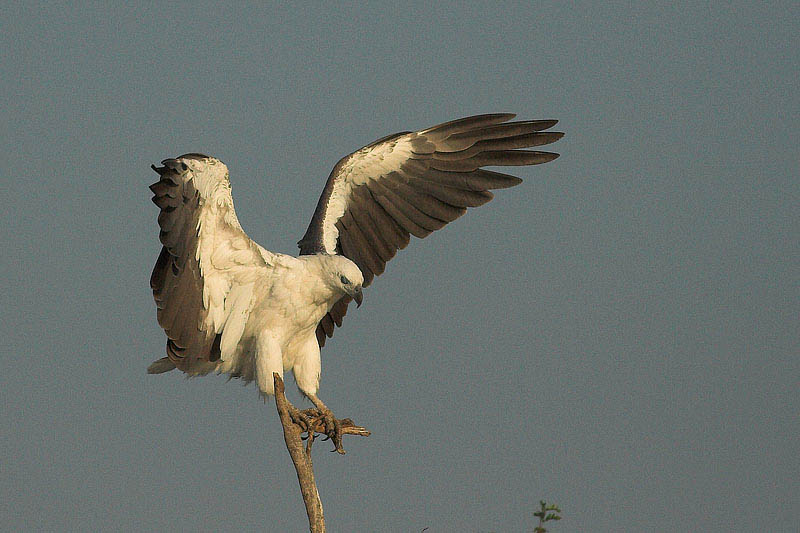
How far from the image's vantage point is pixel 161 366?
9633mm

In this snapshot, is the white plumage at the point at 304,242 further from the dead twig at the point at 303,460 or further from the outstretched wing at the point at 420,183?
the dead twig at the point at 303,460

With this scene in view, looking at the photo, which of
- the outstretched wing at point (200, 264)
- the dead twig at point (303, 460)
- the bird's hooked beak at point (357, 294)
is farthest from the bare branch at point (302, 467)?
the bird's hooked beak at point (357, 294)

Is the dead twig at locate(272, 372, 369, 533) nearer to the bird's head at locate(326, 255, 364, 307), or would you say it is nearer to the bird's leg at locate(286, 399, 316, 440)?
the bird's leg at locate(286, 399, 316, 440)

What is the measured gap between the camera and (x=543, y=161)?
34.3ft

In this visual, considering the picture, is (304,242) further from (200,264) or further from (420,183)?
(200,264)

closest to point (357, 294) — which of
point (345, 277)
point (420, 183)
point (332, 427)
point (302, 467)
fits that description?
point (345, 277)

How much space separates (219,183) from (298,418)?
6.99 ft

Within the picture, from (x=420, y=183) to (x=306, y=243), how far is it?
1.44 metres

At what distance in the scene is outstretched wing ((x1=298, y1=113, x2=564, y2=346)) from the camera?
10398 millimetres

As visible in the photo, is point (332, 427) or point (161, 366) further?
point (161, 366)

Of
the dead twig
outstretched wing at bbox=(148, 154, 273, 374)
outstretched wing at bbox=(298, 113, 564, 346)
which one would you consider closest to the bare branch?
the dead twig

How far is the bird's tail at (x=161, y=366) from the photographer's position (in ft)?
31.6

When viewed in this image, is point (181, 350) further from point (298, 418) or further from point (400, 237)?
point (400, 237)

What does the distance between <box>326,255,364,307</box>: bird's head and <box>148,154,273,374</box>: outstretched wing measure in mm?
578
